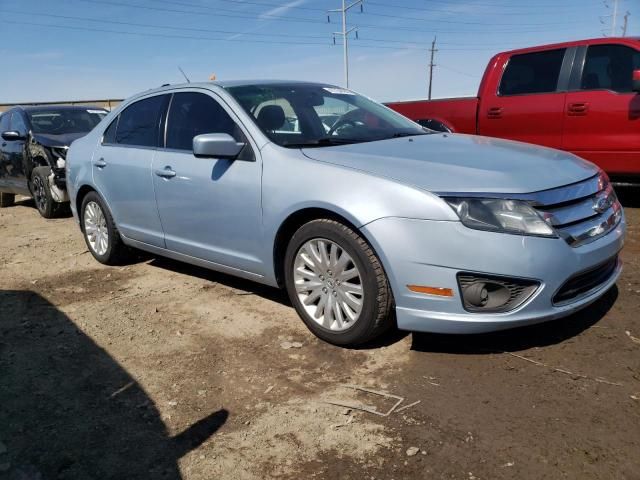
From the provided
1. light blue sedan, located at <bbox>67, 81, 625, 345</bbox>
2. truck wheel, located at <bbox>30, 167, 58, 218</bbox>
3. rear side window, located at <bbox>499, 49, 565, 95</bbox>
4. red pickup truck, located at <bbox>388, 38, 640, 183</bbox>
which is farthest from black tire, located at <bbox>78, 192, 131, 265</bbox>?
rear side window, located at <bbox>499, 49, 565, 95</bbox>

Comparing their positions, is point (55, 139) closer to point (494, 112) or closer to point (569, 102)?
point (494, 112)

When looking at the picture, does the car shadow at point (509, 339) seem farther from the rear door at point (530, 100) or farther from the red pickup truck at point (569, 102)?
the rear door at point (530, 100)

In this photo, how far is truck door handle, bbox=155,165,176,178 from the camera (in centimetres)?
413

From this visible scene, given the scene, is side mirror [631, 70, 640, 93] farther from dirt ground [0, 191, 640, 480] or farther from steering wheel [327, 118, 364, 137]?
steering wheel [327, 118, 364, 137]

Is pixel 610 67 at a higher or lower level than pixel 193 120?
higher

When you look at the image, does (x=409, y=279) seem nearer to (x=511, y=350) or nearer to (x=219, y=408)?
(x=511, y=350)

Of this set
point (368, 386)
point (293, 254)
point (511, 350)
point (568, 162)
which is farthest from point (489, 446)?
point (568, 162)

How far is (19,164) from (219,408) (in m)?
7.21

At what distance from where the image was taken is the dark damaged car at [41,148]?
7.68m

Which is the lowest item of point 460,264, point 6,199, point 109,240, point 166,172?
point 6,199

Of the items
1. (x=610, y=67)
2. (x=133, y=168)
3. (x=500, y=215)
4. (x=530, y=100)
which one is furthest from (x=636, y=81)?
(x=133, y=168)

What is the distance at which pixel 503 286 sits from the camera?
280cm

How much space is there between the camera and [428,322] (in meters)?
2.91

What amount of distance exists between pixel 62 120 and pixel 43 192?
1.30m
